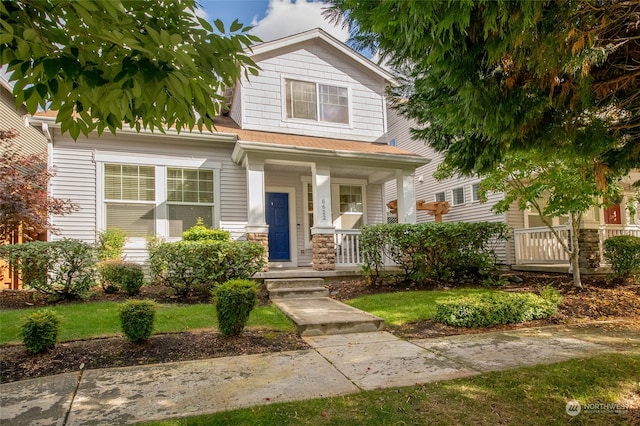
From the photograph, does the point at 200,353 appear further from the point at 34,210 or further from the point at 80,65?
the point at 34,210

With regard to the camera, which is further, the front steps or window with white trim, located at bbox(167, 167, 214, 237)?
window with white trim, located at bbox(167, 167, 214, 237)

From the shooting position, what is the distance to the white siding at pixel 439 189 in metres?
13.3

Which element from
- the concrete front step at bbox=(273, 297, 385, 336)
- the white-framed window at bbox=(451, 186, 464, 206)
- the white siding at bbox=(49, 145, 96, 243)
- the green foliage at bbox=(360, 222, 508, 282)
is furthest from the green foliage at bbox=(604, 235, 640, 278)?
the white siding at bbox=(49, 145, 96, 243)

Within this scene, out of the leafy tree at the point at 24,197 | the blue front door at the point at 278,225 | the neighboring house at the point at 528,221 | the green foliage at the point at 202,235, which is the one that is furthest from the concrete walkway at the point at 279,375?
the neighboring house at the point at 528,221

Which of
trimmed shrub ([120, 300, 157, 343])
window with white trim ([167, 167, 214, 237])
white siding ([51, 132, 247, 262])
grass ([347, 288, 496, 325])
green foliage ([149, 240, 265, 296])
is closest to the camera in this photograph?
trimmed shrub ([120, 300, 157, 343])

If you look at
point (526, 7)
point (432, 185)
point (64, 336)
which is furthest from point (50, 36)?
point (432, 185)

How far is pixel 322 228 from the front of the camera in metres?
8.99

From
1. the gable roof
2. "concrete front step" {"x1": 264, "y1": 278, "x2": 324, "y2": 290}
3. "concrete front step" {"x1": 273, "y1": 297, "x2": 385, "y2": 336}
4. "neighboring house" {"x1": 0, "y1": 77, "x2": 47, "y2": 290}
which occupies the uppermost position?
the gable roof

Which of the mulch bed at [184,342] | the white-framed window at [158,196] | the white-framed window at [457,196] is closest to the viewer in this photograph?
the mulch bed at [184,342]

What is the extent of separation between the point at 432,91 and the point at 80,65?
3134mm

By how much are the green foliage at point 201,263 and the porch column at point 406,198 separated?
4.40 meters

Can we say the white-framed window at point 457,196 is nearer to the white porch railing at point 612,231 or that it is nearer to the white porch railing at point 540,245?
the white porch railing at point 540,245

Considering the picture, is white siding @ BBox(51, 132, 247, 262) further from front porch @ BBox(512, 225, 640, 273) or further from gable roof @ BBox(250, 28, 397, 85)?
front porch @ BBox(512, 225, 640, 273)

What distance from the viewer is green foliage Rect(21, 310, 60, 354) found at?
12.9 ft
